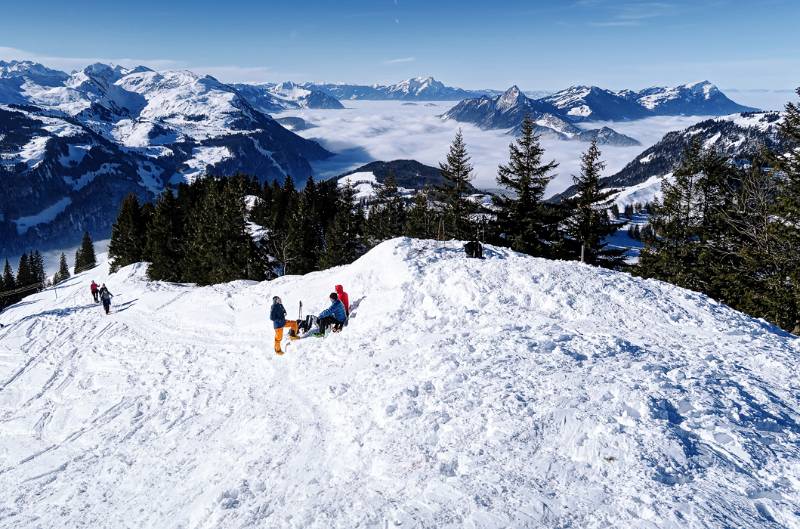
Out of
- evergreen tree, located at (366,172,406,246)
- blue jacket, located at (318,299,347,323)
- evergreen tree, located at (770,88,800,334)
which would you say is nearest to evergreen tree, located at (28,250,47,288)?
evergreen tree, located at (366,172,406,246)

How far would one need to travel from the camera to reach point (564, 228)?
3919cm

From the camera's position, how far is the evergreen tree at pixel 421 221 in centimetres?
5794

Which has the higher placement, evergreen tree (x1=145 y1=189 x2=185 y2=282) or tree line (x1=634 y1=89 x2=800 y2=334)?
tree line (x1=634 y1=89 x2=800 y2=334)

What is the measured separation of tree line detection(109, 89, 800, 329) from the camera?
24156 millimetres

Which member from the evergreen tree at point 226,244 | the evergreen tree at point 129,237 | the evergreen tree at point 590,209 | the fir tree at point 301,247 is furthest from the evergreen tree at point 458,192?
the evergreen tree at point 129,237

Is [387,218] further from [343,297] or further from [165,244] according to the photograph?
[343,297]

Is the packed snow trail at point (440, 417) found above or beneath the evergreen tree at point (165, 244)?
above

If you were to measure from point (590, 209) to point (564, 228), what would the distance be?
3.18 metres

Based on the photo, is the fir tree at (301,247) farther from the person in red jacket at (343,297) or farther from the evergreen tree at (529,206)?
the person in red jacket at (343,297)

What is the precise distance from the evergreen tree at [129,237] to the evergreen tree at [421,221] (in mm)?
38761

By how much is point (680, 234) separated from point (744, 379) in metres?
23.3

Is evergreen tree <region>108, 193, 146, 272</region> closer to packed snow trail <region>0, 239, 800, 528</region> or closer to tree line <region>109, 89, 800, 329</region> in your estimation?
tree line <region>109, 89, 800, 329</region>

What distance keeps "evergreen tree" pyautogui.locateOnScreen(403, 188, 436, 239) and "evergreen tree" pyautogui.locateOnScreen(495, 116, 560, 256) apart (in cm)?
1866

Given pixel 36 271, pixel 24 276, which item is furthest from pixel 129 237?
pixel 36 271
